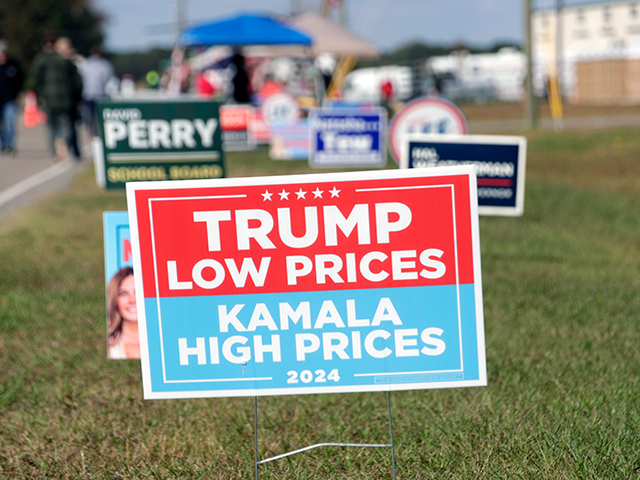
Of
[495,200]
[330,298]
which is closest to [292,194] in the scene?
[330,298]

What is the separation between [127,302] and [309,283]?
5.10ft

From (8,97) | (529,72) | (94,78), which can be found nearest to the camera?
(8,97)

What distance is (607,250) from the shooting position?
774 cm

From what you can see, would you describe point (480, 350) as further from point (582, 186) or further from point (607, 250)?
point (582, 186)

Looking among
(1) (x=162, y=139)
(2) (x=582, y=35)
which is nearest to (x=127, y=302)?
(1) (x=162, y=139)

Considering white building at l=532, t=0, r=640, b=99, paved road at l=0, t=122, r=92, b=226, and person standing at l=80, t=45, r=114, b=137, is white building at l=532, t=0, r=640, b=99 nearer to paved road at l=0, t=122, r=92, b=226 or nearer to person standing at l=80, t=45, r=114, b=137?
person standing at l=80, t=45, r=114, b=137

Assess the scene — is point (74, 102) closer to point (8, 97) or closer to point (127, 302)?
point (8, 97)

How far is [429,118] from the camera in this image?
7.81 meters

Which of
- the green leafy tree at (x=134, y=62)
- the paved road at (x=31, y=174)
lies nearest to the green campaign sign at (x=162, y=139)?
the paved road at (x=31, y=174)

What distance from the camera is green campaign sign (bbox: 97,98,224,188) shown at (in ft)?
18.7

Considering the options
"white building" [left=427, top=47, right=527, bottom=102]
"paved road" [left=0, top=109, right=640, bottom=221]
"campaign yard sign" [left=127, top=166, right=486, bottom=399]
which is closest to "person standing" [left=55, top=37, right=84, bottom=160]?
"paved road" [left=0, top=109, right=640, bottom=221]

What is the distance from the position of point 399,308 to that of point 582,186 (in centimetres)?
1063

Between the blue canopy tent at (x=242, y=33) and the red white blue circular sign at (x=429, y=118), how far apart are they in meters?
11.7

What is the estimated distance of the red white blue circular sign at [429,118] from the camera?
775cm
